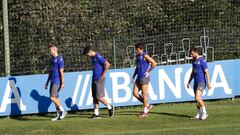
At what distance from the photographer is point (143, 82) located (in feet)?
50.9

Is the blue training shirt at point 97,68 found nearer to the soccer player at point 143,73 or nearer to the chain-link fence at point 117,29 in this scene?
the soccer player at point 143,73

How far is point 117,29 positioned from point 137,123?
811 cm

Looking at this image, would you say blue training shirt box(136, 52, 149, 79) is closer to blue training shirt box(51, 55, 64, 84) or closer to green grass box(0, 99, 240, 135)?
green grass box(0, 99, 240, 135)

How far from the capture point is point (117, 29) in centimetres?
2220

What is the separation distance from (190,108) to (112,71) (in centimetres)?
232

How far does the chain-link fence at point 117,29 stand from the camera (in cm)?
1964

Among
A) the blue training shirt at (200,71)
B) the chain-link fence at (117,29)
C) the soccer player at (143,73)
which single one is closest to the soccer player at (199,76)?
the blue training shirt at (200,71)

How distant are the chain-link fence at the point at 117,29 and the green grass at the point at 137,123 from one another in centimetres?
305

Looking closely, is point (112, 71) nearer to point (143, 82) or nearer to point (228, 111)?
point (143, 82)

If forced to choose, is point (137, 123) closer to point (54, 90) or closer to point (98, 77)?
point (98, 77)

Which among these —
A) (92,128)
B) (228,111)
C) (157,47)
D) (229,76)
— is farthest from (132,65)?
(92,128)

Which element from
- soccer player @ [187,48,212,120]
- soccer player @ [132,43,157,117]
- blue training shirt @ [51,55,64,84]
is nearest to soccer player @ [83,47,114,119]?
blue training shirt @ [51,55,64,84]

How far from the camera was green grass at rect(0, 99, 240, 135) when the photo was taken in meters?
13.4

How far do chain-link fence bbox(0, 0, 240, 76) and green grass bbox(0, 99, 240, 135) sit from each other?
120 inches
